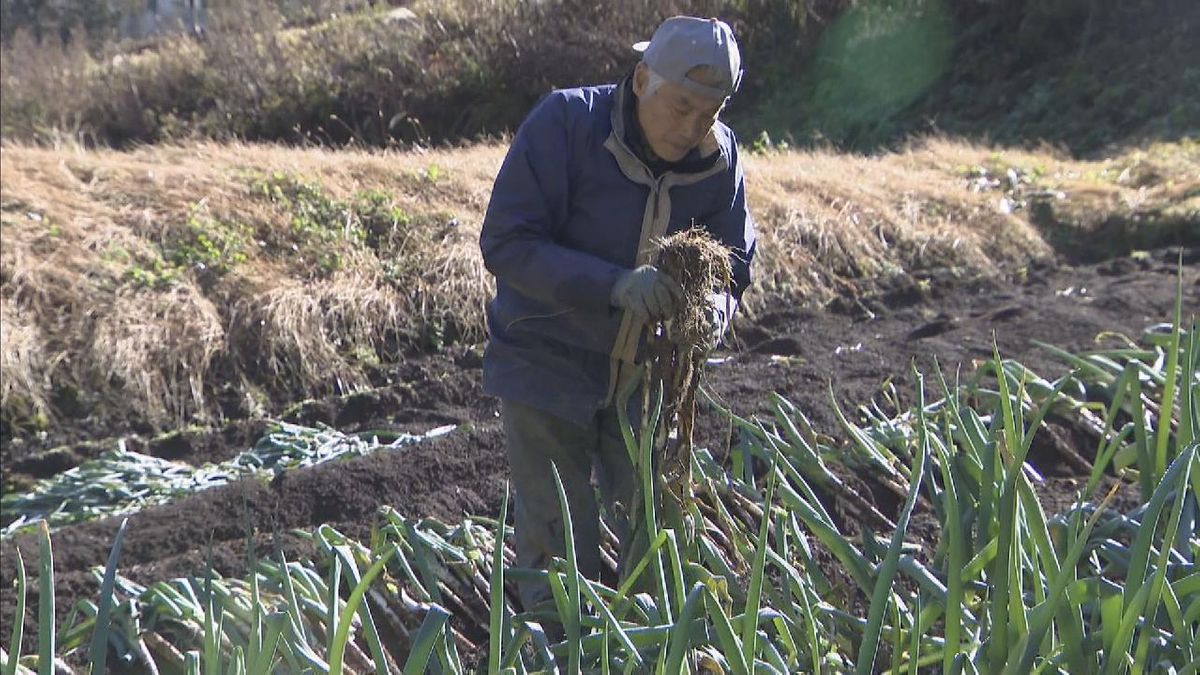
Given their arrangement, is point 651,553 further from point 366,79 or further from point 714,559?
point 366,79

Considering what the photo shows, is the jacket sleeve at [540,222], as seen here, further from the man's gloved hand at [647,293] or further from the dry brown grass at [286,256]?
the dry brown grass at [286,256]

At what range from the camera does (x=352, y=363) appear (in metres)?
6.61

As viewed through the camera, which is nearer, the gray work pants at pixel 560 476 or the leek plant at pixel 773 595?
the leek plant at pixel 773 595

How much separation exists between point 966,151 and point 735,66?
27.9 ft

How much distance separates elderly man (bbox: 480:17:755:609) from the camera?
279 cm

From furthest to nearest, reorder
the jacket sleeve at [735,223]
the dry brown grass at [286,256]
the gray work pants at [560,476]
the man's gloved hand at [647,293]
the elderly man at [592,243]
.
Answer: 1. the dry brown grass at [286,256]
2. the gray work pants at [560,476]
3. the jacket sleeve at [735,223]
4. the elderly man at [592,243]
5. the man's gloved hand at [647,293]

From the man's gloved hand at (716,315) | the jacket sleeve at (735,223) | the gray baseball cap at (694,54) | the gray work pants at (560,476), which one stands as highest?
the gray baseball cap at (694,54)

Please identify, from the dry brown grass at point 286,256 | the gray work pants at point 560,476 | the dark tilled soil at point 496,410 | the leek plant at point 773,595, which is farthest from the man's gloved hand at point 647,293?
the dry brown grass at point 286,256

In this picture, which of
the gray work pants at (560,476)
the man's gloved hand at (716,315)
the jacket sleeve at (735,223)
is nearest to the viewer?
the man's gloved hand at (716,315)

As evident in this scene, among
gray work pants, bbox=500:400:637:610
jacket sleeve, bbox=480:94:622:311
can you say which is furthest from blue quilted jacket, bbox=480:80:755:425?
gray work pants, bbox=500:400:637:610

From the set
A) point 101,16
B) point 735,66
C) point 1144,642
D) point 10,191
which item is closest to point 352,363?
point 10,191

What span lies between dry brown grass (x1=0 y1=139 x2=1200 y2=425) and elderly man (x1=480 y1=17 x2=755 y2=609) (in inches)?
129

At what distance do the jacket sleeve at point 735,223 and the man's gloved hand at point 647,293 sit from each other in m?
0.42

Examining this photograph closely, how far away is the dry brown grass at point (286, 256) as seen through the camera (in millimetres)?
6316
